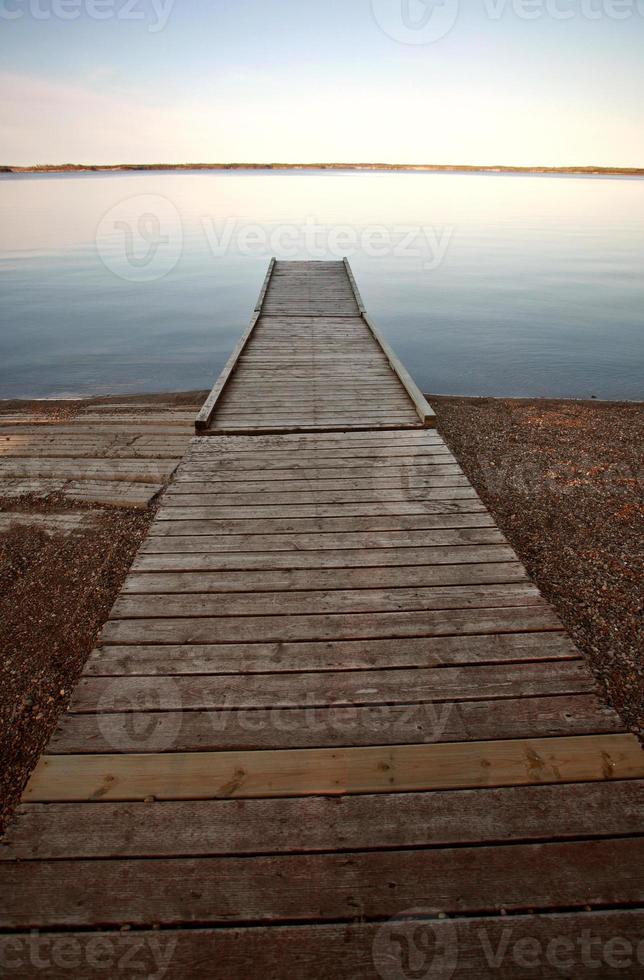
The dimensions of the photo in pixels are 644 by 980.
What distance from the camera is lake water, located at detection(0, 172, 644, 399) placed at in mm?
16250

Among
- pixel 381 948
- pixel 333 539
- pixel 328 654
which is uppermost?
pixel 333 539

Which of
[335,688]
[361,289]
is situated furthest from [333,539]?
[361,289]

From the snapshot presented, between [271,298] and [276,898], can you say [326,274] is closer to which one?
[271,298]

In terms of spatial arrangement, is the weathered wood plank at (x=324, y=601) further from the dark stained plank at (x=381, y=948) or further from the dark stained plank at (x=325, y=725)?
the dark stained plank at (x=381, y=948)

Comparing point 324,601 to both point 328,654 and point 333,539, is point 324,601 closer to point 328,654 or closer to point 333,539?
point 328,654

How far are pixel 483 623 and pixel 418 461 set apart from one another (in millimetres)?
2545

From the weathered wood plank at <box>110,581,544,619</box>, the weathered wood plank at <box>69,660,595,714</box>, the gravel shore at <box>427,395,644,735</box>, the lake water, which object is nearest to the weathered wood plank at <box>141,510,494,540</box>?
the weathered wood plank at <box>110,581,544,619</box>

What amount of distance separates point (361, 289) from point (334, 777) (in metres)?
27.4

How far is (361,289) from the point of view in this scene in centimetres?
2695

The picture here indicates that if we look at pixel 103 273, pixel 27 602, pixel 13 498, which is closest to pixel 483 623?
pixel 27 602

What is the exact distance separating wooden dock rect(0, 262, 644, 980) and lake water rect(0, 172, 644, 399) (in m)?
12.0

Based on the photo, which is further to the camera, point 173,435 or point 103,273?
point 103,273

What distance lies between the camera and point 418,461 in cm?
558

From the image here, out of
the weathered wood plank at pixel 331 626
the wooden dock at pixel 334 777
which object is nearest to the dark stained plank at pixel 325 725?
the wooden dock at pixel 334 777
